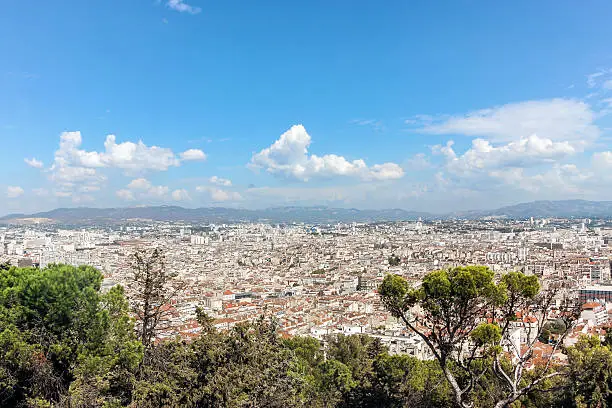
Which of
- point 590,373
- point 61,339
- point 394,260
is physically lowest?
point 394,260

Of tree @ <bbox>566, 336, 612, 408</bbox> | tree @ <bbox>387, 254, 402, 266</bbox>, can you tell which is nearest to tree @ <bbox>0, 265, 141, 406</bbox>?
tree @ <bbox>566, 336, 612, 408</bbox>

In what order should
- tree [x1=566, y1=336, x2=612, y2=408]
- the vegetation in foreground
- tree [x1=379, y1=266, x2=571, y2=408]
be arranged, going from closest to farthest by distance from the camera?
the vegetation in foreground
tree [x1=379, y1=266, x2=571, y2=408]
tree [x1=566, y1=336, x2=612, y2=408]

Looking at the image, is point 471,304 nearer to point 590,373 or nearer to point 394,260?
point 590,373

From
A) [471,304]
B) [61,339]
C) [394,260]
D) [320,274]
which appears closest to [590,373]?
[471,304]

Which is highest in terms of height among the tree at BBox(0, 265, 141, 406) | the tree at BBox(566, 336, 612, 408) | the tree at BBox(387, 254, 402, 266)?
the tree at BBox(0, 265, 141, 406)

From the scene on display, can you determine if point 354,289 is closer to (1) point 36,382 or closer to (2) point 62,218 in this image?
(1) point 36,382

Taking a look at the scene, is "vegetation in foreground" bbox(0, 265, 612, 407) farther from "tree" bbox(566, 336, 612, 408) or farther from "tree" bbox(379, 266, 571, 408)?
"tree" bbox(379, 266, 571, 408)

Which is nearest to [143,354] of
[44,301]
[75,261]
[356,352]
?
[44,301]

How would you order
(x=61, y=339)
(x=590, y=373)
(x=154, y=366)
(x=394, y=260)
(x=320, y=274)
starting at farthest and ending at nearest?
(x=394, y=260)
(x=320, y=274)
(x=590, y=373)
(x=61, y=339)
(x=154, y=366)
